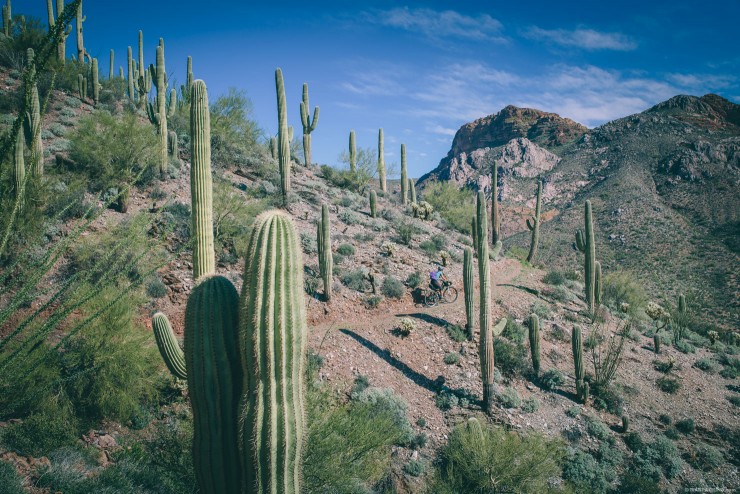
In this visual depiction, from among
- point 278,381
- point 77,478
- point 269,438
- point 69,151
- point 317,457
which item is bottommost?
point 317,457

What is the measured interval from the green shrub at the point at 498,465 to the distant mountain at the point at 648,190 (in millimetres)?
21202

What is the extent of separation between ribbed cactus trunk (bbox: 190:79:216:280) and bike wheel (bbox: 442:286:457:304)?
11.5 meters

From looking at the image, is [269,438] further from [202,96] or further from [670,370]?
[670,370]

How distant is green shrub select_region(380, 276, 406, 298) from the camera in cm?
1565

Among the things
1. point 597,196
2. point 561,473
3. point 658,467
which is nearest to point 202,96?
point 561,473

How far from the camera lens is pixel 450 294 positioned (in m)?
16.8

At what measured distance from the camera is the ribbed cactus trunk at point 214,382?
3.80 meters

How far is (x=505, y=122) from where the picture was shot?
8706cm

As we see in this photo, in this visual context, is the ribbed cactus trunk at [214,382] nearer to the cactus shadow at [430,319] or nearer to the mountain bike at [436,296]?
the cactus shadow at [430,319]

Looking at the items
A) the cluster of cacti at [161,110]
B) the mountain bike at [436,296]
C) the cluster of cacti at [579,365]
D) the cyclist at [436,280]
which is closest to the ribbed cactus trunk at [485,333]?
the cluster of cacti at [579,365]

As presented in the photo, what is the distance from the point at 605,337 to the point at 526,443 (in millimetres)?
9497

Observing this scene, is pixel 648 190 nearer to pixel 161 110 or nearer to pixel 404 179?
pixel 404 179

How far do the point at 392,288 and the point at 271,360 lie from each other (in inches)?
481

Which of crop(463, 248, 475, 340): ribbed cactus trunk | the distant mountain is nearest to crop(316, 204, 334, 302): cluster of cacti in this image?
crop(463, 248, 475, 340): ribbed cactus trunk
